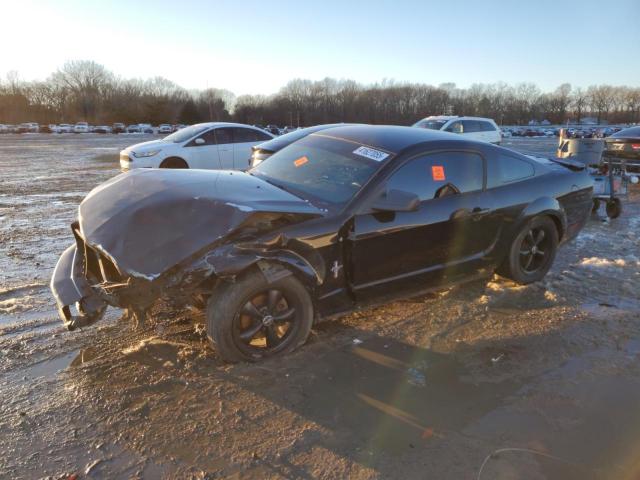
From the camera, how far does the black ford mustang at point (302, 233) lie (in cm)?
316

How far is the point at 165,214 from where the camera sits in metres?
3.30

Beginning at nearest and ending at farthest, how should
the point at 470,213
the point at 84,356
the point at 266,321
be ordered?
→ 1. the point at 266,321
2. the point at 84,356
3. the point at 470,213

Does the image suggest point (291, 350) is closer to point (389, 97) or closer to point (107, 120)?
point (107, 120)

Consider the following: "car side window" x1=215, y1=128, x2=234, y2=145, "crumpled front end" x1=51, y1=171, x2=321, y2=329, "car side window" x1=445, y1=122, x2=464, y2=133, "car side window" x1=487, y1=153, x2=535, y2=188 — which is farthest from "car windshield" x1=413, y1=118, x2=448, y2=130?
"crumpled front end" x1=51, y1=171, x2=321, y2=329

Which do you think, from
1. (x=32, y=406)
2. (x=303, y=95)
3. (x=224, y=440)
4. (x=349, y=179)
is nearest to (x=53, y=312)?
(x=32, y=406)

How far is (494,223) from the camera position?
457 cm

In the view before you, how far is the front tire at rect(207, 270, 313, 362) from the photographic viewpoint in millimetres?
3217

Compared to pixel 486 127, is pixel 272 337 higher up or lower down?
lower down

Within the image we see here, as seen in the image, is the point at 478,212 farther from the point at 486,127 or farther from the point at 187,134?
the point at 486,127

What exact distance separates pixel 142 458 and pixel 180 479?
0.91ft

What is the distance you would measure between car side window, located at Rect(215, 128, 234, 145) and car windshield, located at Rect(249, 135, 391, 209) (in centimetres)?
769

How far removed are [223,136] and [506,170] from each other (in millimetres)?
8707

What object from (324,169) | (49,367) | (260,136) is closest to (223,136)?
(260,136)

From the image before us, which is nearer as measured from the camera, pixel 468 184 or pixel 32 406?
pixel 32 406
